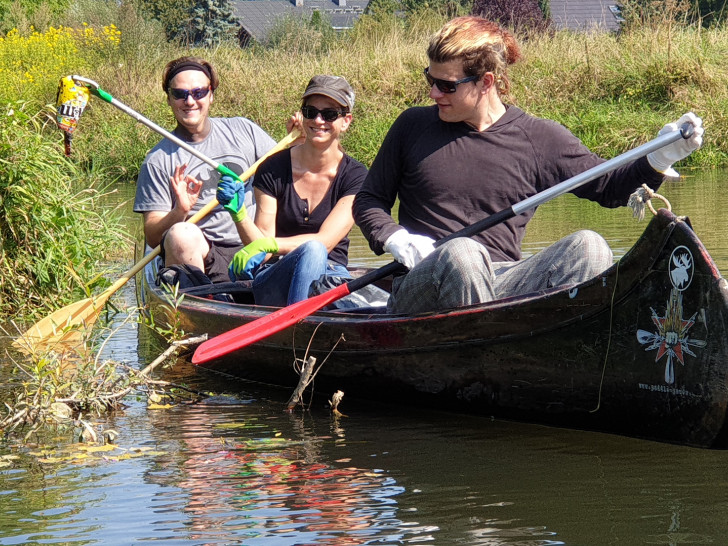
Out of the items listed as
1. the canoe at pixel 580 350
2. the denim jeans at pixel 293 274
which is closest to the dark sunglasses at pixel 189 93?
the denim jeans at pixel 293 274

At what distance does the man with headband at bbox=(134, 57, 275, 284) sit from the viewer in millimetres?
4930

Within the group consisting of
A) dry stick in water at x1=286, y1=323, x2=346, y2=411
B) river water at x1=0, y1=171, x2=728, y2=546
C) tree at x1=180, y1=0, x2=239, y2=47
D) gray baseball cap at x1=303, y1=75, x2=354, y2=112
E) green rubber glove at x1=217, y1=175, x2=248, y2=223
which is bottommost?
river water at x1=0, y1=171, x2=728, y2=546

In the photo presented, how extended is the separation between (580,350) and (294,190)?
178 cm

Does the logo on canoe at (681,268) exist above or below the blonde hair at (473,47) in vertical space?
below

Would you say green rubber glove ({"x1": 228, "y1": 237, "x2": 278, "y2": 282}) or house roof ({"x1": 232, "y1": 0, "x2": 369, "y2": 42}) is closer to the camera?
green rubber glove ({"x1": 228, "y1": 237, "x2": 278, "y2": 282})

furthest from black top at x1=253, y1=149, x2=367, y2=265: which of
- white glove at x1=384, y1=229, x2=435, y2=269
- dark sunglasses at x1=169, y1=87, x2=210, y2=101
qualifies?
white glove at x1=384, y1=229, x2=435, y2=269

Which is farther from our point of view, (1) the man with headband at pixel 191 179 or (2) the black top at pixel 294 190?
(1) the man with headband at pixel 191 179

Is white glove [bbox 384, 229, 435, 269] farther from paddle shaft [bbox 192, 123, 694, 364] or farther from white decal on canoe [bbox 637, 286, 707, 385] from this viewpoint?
white decal on canoe [bbox 637, 286, 707, 385]

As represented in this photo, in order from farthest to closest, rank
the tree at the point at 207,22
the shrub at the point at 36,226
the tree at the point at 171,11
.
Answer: the tree at the point at 207,22
the tree at the point at 171,11
the shrub at the point at 36,226

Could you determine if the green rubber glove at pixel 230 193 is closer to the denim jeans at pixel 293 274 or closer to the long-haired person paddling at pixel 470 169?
the denim jeans at pixel 293 274

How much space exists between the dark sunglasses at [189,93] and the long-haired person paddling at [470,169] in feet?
4.89

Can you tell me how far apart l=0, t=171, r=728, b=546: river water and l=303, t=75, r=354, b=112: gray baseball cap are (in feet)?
4.14

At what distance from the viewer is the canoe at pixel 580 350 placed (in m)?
2.95

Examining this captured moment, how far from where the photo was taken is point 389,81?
1477 cm
